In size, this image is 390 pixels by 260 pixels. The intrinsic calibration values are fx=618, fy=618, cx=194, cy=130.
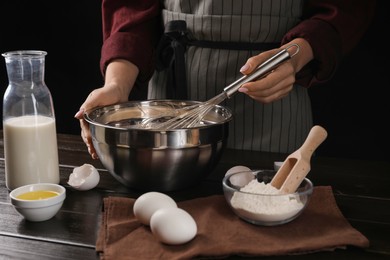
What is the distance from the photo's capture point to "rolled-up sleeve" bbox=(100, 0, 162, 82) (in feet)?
5.91

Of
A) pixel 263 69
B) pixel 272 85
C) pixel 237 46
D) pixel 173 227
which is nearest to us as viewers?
pixel 173 227

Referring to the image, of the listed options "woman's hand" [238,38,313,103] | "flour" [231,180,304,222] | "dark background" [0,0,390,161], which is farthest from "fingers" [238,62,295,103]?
"dark background" [0,0,390,161]

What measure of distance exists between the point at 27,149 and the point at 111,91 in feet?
1.07

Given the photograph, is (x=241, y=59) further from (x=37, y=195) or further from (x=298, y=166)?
(x=37, y=195)

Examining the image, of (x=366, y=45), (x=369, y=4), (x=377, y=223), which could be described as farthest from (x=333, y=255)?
(x=366, y=45)

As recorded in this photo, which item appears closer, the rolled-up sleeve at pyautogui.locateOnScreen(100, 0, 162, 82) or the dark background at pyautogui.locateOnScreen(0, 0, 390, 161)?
the rolled-up sleeve at pyautogui.locateOnScreen(100, 0, 162, 82)

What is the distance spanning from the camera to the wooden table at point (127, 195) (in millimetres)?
1068

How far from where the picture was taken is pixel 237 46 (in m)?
1.80

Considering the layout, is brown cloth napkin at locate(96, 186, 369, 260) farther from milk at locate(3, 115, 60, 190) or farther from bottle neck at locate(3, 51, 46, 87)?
bottle neck at locate(3, 51, 46, 87)

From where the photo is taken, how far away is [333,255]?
41.7 inches

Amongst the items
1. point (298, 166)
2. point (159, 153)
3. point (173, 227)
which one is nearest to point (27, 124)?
point (159, 153)

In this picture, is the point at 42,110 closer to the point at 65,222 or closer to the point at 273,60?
the point at 65,222

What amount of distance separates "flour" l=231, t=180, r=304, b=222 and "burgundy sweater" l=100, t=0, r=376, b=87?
68cm

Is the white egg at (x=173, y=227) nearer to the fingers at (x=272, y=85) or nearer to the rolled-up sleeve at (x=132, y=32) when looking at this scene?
the fingers at (x=272, y=85)
